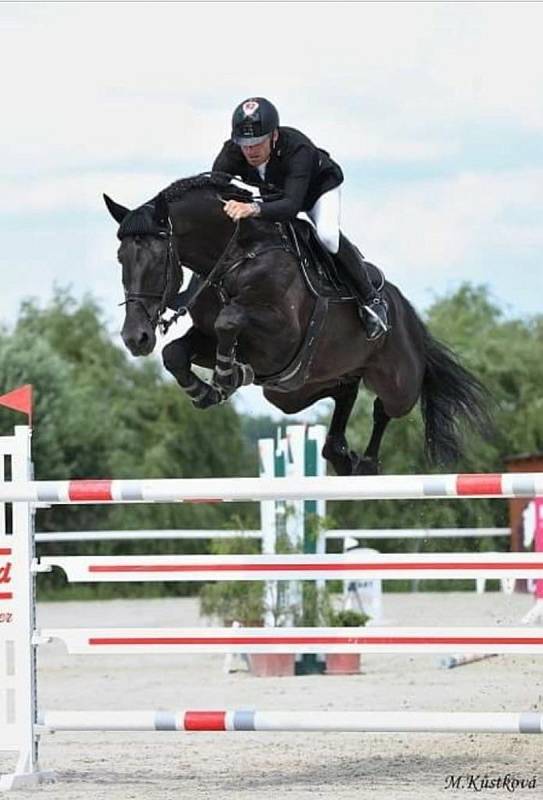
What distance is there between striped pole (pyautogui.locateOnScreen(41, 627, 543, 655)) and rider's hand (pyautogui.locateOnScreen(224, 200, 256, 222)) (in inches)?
67.5

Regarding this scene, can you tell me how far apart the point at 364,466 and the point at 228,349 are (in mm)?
1470

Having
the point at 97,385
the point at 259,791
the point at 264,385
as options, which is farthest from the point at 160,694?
the point at 97,385

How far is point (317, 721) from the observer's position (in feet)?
17.8

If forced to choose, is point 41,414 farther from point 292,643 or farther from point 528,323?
point 292,643

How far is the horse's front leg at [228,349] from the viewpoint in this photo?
19.8ft

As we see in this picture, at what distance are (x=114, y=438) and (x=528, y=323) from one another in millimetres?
9889

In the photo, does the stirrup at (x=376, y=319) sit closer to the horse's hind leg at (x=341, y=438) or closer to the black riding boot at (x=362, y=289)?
the black riding boot at (x=362, y=289)

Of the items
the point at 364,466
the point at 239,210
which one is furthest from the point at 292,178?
the point at 364,466

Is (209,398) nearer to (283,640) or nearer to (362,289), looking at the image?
(362,289)

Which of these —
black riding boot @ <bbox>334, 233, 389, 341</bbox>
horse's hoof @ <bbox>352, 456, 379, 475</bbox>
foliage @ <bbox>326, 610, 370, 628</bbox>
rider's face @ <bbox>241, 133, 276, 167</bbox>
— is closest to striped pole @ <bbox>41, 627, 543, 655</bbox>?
horse's hoof @ <bbox>352, 456, 379, 475</bbox>

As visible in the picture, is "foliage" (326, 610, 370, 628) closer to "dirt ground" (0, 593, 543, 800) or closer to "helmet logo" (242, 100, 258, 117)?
"dirt ground" (0, 593, 543, 800)

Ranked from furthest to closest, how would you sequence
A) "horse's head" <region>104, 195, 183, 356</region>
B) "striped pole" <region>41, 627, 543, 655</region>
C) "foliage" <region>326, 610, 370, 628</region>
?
"foliage" <region>326, 610, 370, 628</region> < "horse's head" <region>104, 195, 183, 356</region> < "striped pole" <region>41, 627, 543, 655</region>

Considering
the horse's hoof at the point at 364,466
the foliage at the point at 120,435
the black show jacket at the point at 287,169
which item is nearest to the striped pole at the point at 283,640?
the horse's hoof at the point at 364,466

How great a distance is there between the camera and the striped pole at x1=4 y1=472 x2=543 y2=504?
5.20 metres
